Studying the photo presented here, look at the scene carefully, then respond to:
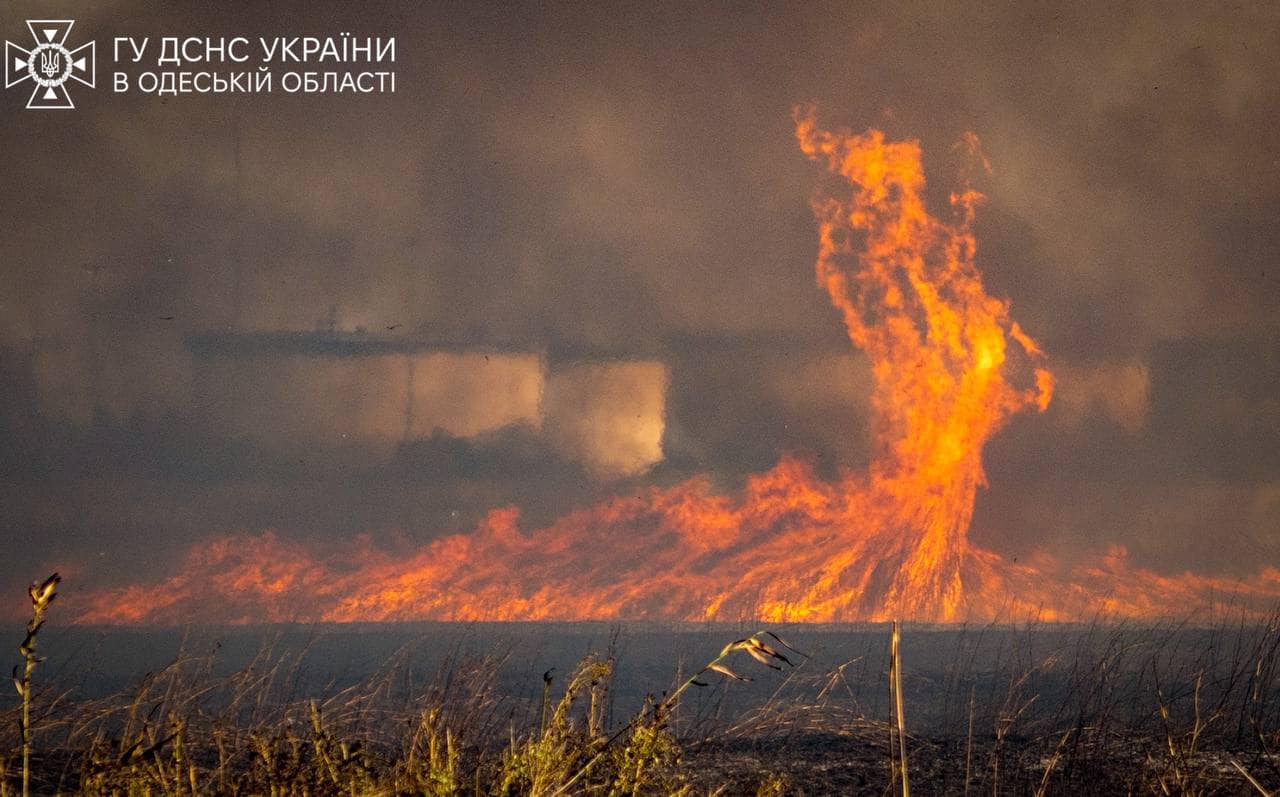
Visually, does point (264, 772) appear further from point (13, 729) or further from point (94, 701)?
point (13, 729)

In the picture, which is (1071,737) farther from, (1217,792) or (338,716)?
(338,716)

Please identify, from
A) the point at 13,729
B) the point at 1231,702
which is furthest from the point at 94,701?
the point at 1231,702

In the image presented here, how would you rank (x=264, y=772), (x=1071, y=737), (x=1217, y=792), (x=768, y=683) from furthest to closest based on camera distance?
(x=768, y=683) → (x=1071, y=737) → (x=1217, y=792) → (x=264, y=772)

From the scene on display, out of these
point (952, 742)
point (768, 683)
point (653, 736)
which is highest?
point (653, 736)

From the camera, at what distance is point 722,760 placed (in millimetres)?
9148

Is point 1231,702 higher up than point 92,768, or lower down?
lower down

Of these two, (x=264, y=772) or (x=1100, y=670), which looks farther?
(x=1100, y=670)

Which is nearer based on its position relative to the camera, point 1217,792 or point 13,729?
point 1217,792

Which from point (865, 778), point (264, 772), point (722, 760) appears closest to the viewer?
point (264, 772)

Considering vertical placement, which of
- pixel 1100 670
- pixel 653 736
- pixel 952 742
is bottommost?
pixel 952 742

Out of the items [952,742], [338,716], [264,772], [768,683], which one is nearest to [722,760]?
[952,742]

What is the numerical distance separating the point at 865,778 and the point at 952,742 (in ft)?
6.35

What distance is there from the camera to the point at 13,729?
31.0ft

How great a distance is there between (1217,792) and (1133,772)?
0.91 metres
